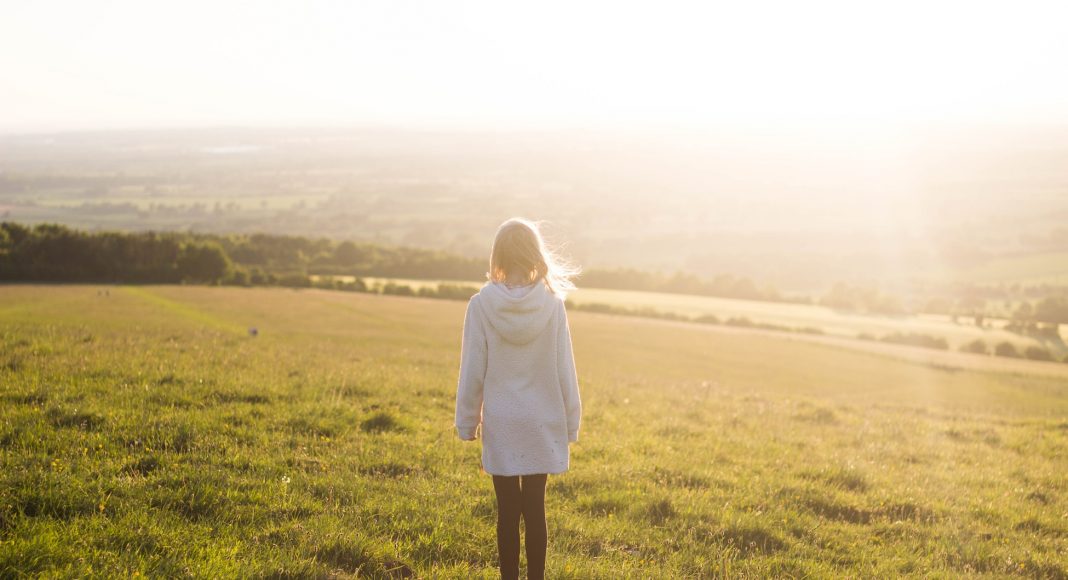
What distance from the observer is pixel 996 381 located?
32.1m

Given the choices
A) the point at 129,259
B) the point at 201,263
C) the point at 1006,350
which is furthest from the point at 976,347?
the point at 129,259

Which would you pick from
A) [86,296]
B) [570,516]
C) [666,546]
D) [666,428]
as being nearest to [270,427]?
[570,516]

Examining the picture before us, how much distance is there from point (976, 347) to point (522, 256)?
60.5 m

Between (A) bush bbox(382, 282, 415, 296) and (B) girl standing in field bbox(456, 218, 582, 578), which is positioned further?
(A) bush bbox(382, 282, 415, 296)

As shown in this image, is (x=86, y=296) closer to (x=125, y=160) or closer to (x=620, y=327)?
(x=620, y=327)

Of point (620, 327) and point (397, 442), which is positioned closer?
point (397, 442)

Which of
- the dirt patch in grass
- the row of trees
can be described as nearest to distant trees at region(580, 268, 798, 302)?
the row of trees

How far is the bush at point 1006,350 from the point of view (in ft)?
173

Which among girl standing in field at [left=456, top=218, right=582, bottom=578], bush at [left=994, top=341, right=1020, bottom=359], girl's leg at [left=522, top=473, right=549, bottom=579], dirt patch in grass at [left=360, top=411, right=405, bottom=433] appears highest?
girl standing in field at [left=456, top=218, right=582, bottom=578]

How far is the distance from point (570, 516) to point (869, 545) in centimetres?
307

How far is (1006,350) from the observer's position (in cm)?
5369

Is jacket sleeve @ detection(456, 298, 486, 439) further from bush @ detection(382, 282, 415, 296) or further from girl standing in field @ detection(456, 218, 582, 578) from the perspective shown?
bush @ detection(382, 282, 415, 296)

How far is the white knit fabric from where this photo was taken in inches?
194

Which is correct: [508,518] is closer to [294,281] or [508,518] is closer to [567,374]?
[567,374]
